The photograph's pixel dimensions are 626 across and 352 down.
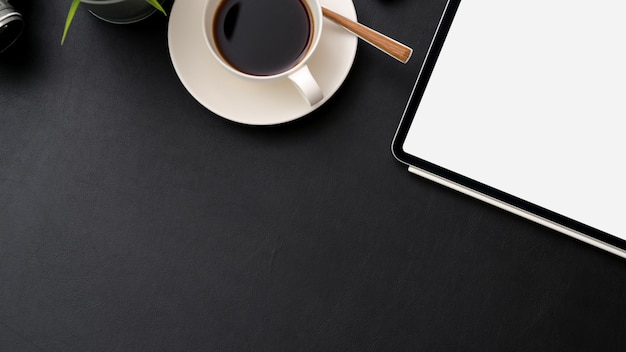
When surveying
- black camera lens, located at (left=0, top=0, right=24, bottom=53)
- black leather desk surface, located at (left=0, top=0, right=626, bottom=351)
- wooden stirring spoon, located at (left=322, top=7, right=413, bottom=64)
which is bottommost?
black leather desk surface, located at (left=0, top=0, right=626, bottom=351)

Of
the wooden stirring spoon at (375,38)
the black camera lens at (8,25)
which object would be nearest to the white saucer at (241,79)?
the wooden stirring spoon at (375,38)

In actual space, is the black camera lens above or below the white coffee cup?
below

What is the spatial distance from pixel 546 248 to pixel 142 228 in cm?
45

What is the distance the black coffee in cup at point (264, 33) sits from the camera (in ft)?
1.99

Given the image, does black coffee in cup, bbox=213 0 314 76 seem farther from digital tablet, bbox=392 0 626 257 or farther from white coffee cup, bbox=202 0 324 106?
digital tablet, bbox=392 0 626 257

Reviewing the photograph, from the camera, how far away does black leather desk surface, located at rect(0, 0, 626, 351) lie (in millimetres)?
633

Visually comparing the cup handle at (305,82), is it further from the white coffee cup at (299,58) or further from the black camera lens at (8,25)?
the black camera lens at (8,25)

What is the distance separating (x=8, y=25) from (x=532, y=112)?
1.82 feet

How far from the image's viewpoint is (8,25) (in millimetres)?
591

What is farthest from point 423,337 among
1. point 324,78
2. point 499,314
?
point 324,78

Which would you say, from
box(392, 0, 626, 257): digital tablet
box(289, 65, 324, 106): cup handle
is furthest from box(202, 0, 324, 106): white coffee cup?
box(392, 0, 626, 257): digital tablet

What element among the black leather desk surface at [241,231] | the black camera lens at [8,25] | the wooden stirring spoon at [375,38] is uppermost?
the wooden stirring spoon at [375,38]

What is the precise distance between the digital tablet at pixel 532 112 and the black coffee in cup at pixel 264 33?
0.14 m

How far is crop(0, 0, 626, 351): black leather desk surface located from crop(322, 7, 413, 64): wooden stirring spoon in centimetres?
4
